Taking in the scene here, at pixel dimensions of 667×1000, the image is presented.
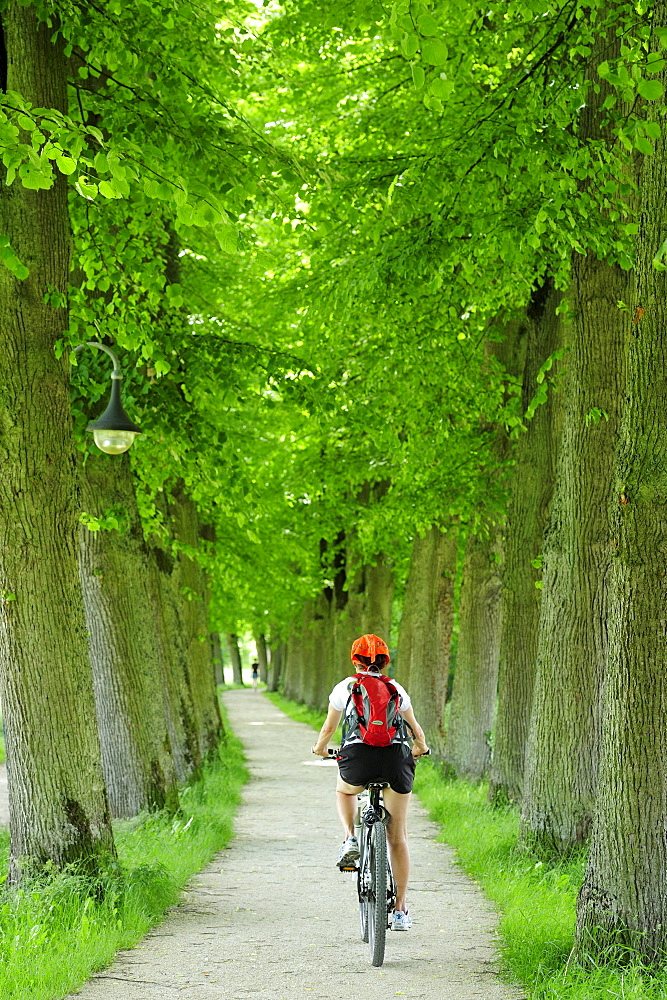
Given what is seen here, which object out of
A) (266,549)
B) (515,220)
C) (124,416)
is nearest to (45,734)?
(124,416)

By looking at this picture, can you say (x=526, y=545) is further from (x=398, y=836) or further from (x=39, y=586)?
(x=39, y=586)

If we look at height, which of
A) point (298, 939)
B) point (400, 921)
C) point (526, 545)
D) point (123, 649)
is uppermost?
point (526, 545)

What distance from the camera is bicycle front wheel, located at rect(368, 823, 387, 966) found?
7.17 metres

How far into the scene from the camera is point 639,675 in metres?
6.44

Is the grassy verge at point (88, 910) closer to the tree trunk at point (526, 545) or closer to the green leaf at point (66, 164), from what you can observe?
the tree trunk at point (526, 545)

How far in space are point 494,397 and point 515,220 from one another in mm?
4722

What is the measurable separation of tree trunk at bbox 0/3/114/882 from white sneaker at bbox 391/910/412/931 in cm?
214

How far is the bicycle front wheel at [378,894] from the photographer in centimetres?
717

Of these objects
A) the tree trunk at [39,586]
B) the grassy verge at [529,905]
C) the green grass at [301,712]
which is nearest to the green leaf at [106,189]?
the tree trunk at [39,586]

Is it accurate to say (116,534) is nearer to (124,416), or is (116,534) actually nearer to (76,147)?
(124,416)

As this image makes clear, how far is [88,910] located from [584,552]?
189 inches

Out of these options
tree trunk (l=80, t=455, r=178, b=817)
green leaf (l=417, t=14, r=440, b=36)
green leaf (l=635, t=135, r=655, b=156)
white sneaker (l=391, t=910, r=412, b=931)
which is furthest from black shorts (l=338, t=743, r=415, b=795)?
tree trunk (l=80, t=455, r=178, b=817)

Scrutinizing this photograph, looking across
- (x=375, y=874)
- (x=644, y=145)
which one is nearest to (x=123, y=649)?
(x=375, y=874)

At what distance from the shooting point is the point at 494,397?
1446cm
